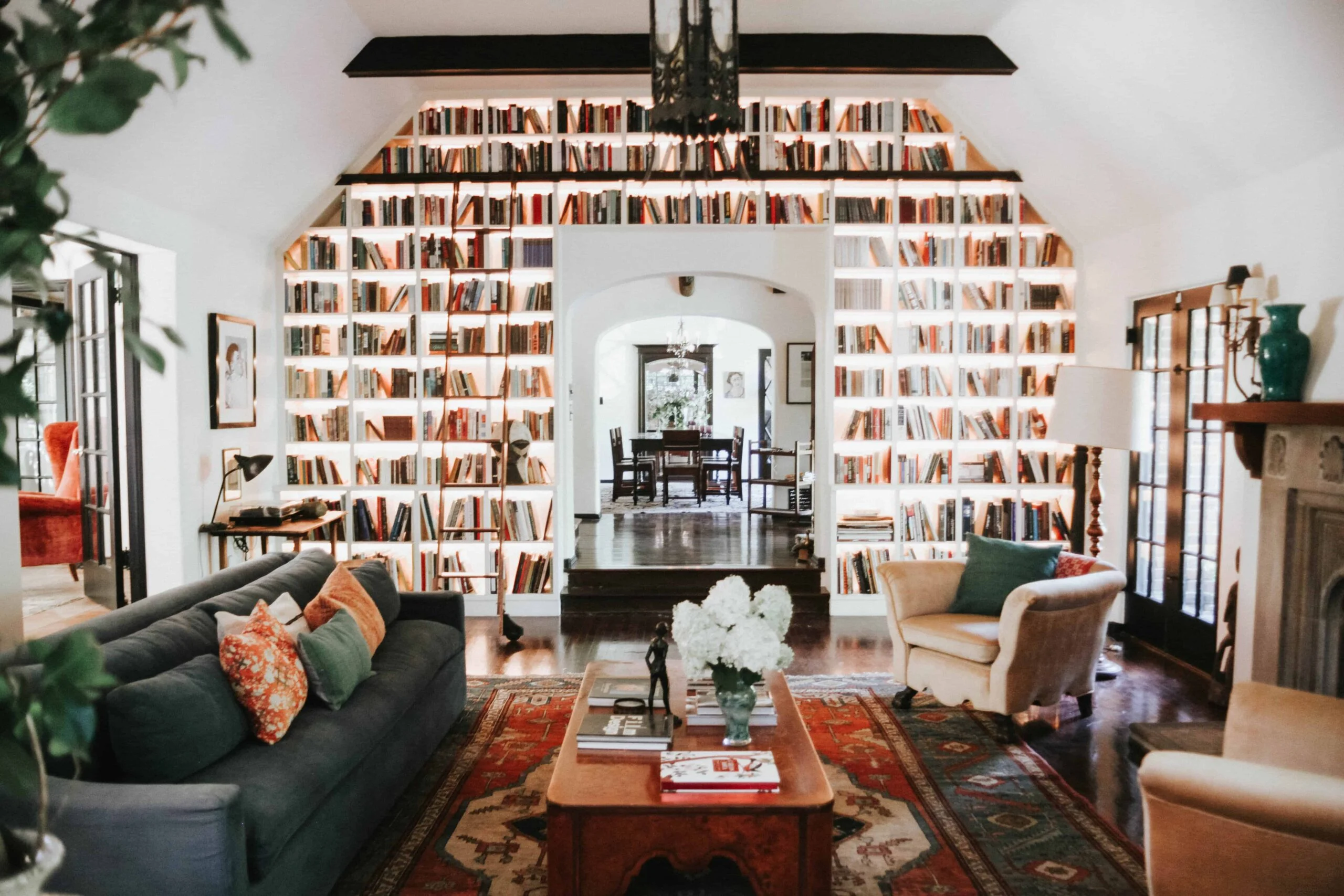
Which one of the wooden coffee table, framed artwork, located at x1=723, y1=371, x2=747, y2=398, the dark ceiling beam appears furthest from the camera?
framed artwork, located at x1=723, y1=371, x2=747, y2=398

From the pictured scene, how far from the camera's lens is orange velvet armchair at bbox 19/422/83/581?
6.01m

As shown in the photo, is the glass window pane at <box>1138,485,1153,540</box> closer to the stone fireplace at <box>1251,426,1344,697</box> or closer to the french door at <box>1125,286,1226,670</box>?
the french door at <box>1125,286,1226,670</box>

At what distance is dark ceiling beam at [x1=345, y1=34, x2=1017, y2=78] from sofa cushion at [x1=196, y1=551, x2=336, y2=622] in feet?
9.76

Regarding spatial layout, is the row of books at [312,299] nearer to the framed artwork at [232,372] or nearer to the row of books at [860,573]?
the framed artwork at [232,372]

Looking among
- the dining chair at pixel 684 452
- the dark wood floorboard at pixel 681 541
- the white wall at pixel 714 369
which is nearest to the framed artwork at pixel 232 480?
the dark wood floorboard at pixel 681 541

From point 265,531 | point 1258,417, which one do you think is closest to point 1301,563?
point 1258,417

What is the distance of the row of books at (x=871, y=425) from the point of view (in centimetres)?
609

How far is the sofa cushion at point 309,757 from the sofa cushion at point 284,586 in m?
0.44

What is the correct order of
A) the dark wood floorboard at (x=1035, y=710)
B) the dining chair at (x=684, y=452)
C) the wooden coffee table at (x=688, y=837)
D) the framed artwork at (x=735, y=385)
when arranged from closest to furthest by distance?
the wooden coffee table at (x=688, y=837), the dark wood floorboard at (x=1035, y=710), the dining chair at (x=684, y=452), the framed artwork at (x=735, y=385)

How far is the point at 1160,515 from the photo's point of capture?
17.0 feet

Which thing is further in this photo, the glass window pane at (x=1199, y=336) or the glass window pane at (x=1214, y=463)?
the glass window pane at (x=1199, y=336)

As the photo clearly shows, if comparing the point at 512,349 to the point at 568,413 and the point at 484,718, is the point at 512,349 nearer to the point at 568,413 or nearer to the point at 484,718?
the point at 568,413

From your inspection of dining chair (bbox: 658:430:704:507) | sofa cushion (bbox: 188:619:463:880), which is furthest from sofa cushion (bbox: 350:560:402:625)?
dining chair (bbox: 658:430:704:507)

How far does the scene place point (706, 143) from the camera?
274 centimetres
